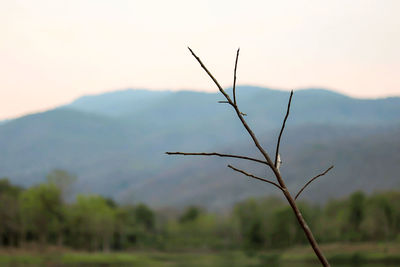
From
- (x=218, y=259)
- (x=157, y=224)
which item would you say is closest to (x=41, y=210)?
(x=218, y=259)

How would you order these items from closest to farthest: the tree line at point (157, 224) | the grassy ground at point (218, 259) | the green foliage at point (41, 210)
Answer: the grassy ground at point (218, 259) → the green foliage at point (41, 210) → the tree line at point (157, 224)

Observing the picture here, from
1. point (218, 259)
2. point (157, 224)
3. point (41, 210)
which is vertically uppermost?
point (41, 210)

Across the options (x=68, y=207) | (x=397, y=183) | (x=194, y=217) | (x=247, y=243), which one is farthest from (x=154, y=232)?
(x=397, y=183)

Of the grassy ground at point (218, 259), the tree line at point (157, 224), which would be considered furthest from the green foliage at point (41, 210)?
the grassy ground at point (218, 259)

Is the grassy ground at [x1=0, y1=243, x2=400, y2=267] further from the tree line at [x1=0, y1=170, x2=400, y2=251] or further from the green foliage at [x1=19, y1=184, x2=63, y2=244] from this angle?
the tree line at [x1=0, y1=170, x2=400, y2=251]

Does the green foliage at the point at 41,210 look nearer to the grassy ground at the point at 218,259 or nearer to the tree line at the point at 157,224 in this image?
the tree line at the point at 157,224

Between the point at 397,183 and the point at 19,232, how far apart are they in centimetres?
14568

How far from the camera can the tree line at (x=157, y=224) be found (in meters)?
66.1

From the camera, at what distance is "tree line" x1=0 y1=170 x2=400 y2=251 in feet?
217

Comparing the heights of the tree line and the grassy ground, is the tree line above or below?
above

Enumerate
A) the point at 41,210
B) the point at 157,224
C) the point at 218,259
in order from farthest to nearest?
the point at 157,224, the point at 41,210, the point at 218,259

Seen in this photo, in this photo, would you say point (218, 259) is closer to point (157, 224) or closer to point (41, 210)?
point (41, 210)

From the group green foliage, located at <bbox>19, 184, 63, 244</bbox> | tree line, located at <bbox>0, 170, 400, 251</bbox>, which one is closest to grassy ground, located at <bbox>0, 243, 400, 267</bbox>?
green foliage, located at <bbox>19, 184, 63, 244</bbox>

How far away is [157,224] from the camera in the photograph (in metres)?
92.7
